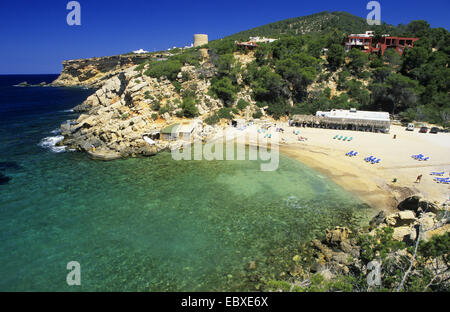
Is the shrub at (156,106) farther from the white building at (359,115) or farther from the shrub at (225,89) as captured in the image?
the white building at (359,115)

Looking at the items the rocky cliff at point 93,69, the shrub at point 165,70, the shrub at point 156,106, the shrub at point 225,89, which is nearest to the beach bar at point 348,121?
the shrub at point 225,89

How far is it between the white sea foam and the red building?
55276 mm

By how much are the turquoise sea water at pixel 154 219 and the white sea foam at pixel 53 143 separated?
2.83m

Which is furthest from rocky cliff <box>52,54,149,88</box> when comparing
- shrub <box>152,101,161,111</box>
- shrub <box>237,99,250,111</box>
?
shrub <box>237,99,250,111</box>

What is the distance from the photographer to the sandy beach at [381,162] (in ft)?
61.5

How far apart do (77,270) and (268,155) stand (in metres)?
20.4

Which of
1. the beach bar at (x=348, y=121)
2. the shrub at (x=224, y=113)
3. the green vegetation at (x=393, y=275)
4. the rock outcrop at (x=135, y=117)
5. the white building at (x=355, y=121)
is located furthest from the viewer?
the shrub at (x=224, y=113)

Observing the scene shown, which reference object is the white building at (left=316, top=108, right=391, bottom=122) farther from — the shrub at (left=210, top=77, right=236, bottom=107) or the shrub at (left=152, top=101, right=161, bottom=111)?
the shrub at (left=152, top=101, right=161, bottom=111)

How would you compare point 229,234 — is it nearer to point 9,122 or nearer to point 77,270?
point 77,270

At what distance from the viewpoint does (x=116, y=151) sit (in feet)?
90.4

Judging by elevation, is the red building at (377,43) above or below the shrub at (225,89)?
above

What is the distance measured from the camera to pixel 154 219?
16.1m

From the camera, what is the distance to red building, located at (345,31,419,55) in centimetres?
5006
